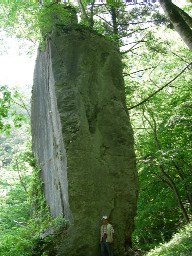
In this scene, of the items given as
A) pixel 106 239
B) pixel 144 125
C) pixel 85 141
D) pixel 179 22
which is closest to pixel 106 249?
pixel 106 239

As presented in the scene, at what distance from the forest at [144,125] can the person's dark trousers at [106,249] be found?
4.48 feet

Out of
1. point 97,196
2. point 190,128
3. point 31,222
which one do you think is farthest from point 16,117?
point 190,128

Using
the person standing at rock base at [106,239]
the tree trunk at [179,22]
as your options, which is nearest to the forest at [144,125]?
the tree trunk at [179,22]

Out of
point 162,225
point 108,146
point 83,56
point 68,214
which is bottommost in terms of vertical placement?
point 162,225

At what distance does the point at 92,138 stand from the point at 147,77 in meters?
11.3

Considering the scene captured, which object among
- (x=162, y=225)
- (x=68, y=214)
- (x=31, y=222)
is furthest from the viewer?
(x=162, y=225)

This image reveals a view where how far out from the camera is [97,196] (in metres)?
10.2

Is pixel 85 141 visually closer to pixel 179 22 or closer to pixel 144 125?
pixel 179 22

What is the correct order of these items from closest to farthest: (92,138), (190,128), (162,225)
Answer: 1. (92,138)
2. (190,128)
3. (162,225)

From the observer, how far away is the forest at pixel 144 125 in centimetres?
1035

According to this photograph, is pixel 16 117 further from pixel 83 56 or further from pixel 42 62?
pixel 42 62

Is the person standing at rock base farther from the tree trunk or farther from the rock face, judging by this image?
the tree trunk

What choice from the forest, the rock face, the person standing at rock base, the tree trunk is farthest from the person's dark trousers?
the tree trunk

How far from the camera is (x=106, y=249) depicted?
9.72 metres
